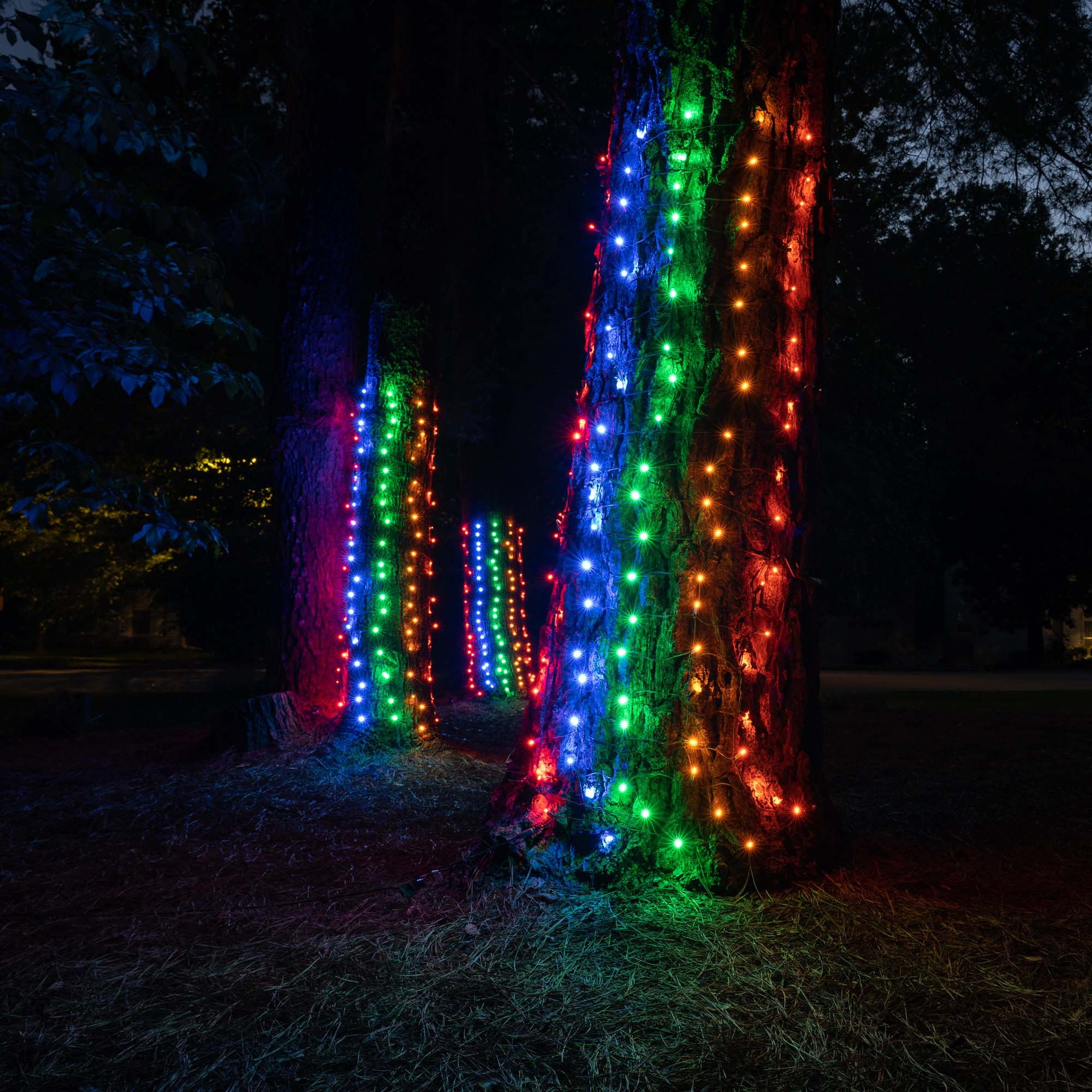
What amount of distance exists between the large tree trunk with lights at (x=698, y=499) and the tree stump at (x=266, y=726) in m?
3.48

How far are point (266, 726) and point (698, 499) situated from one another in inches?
176

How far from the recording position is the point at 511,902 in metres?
3.48

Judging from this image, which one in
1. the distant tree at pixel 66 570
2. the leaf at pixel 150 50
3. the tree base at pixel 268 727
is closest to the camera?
the leaf at pixel 150 50

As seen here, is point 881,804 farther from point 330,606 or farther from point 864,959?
point 330,606

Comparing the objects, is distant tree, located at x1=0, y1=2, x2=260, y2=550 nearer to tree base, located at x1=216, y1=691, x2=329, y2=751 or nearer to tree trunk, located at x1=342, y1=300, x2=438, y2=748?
tree trunk, located at x1=342, y1=300, x2=438, y2=748

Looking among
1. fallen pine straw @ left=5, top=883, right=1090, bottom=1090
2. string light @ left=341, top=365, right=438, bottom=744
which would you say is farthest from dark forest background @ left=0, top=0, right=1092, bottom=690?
fallen pine straw @ left=5, top=883, right=1090, bottom=1090

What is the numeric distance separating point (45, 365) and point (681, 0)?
332 centimetres

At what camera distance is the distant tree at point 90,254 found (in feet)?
13.1

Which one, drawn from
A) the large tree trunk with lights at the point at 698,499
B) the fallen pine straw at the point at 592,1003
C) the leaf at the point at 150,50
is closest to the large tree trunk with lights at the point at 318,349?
the leaf at the point at 150,50

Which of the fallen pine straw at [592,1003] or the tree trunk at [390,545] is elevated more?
the tree trunk at [390,545]

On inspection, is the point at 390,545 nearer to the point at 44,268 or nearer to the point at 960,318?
the point at 44,268

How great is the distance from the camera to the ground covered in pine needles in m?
2.40

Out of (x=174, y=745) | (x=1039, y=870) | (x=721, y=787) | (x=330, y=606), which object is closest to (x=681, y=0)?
(x=721, y=787)

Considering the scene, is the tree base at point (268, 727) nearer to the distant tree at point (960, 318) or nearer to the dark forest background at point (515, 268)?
the dark forest background at point (515, 268)
